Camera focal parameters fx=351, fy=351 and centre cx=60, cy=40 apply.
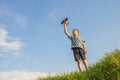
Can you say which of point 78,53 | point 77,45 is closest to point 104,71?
point 78,53

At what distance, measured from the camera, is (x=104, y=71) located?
10531 millimetres

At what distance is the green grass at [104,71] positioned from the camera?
33.2 ft

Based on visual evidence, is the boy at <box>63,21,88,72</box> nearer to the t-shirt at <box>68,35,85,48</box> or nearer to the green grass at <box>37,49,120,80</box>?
the t-shirt at <box>68,35,85,48</box>

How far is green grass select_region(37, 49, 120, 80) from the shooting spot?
33.2 ft

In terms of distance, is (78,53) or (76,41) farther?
(76,41)

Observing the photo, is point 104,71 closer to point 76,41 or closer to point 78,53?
point 78,53

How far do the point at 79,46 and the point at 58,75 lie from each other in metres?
2.65

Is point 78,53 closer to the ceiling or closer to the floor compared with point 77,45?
closer to the floor

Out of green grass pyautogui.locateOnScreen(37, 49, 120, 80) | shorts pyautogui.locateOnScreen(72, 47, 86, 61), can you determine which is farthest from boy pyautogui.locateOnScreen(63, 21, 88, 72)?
green grass pyautogui.locateOnScreen(37, 49, 120, 80)

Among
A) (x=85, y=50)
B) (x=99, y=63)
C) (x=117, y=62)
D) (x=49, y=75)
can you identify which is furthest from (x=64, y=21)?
(x=117, y=62)

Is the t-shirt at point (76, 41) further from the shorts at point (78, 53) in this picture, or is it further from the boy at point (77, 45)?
the shorts at point (78, 53)

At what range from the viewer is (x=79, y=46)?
566 inches

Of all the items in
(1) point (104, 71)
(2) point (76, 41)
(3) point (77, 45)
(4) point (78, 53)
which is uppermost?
(2) point (76, 41)

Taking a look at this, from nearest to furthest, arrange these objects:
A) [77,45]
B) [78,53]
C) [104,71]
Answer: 1. [104,71]
2. [78,53]
3. [77,45]
